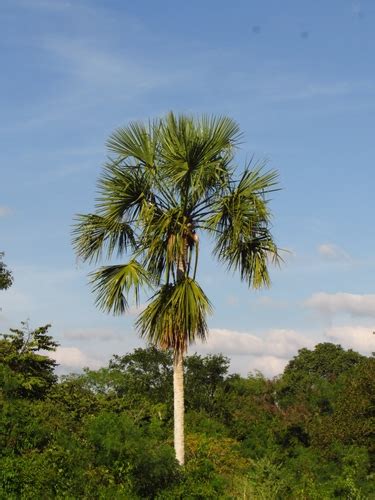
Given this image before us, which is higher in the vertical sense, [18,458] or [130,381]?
[130,381]

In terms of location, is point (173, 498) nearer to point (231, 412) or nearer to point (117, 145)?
point (117, 145)

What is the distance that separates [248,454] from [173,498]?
22.9m

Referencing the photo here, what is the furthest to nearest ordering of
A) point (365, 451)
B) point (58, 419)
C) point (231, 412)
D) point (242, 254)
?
point (231, 412) → point (365, 451) → point (58, 419) → point (242, 254)

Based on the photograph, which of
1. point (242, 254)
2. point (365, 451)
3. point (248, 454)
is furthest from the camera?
point (248, 454)

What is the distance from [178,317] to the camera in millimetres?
13750

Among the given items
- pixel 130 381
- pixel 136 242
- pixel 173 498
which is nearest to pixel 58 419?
pixel 136 242

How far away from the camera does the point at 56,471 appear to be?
11828 millimetres

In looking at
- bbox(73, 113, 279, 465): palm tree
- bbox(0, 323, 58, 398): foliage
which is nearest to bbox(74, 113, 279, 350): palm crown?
bbox(73, 113, 279, 465): palm tree

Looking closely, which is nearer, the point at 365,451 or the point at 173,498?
the point at 173,498

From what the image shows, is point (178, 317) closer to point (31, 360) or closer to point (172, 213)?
point (172, 213)

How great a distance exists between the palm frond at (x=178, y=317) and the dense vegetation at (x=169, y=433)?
5.02 ft

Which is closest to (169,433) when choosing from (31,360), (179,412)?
(31,360)

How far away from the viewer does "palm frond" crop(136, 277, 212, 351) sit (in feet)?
45.1

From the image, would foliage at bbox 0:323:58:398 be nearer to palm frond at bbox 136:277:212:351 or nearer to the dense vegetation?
the dense vegetation
